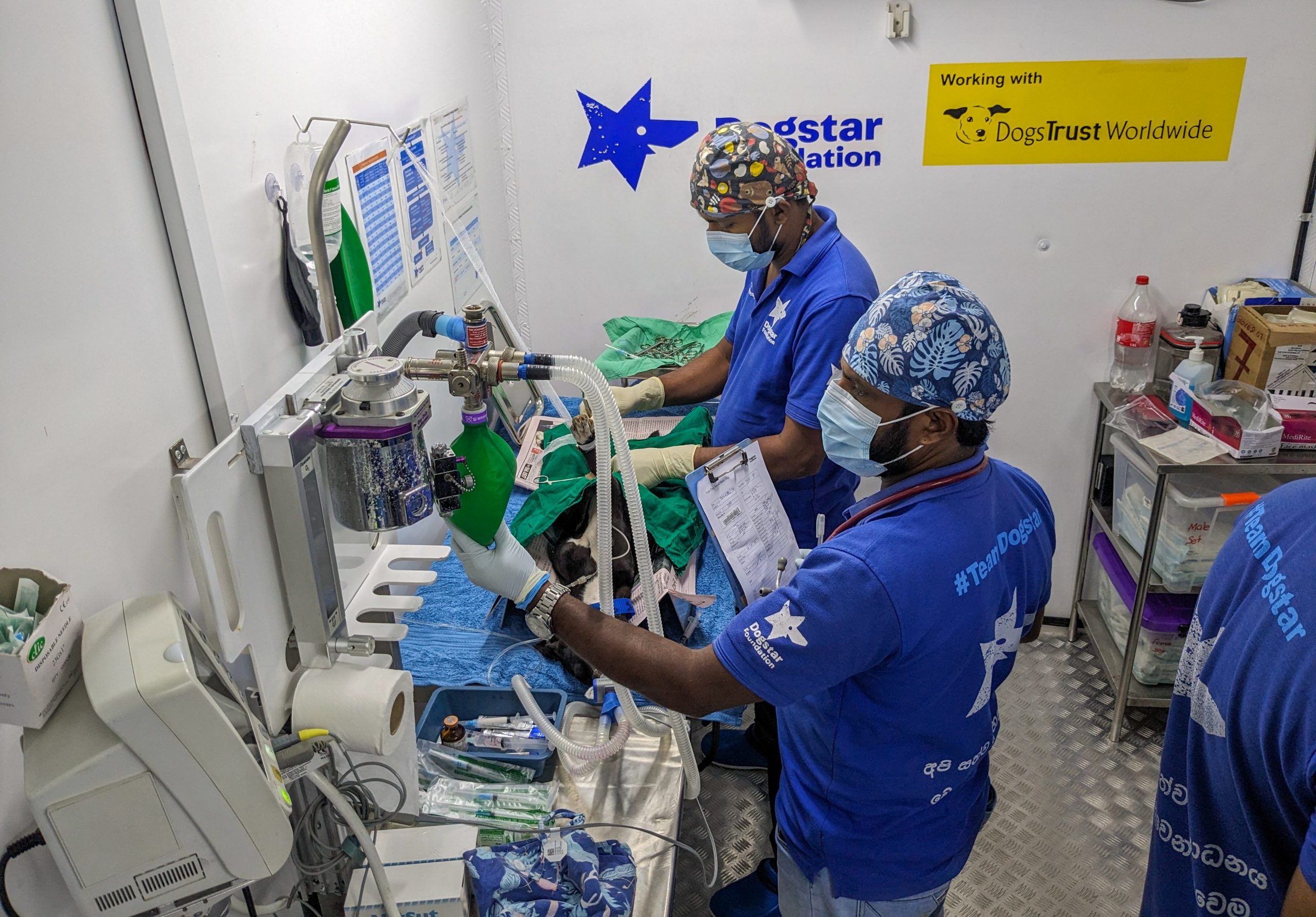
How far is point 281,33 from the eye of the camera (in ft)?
5.29

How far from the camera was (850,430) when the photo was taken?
1.45 metres

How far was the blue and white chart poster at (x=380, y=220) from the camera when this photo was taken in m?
1.98

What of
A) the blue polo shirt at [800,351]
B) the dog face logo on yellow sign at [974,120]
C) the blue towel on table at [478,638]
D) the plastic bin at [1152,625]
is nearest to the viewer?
the blue towel on table at [478,638]

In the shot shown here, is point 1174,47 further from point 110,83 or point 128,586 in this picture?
point 128,586

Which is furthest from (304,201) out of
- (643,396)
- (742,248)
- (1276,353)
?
(1276,353)

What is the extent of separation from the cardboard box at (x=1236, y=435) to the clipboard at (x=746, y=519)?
1.53 meters

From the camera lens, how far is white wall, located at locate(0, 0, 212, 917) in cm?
99

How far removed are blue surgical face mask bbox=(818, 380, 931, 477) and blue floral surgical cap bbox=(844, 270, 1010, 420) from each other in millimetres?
63

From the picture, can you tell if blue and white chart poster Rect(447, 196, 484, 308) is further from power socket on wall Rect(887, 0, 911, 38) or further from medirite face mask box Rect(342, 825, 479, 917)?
medirite face mask box Rect(342, 825, 479, 917)

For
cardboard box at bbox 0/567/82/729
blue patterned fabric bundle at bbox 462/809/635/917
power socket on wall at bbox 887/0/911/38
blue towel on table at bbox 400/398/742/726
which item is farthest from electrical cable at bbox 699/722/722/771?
power socket on wall at bbox 887/0/911/38

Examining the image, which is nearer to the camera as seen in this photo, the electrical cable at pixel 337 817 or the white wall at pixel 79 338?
the white wall at pixel 79 338

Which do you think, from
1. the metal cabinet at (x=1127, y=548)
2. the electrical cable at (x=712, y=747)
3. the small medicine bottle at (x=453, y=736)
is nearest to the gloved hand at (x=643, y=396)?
the electrical cable at (x=712, y=747)

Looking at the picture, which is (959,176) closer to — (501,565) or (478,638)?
(478,638)

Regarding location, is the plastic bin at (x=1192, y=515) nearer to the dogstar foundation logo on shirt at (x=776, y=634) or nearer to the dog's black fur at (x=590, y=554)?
the dog's black fur at (x=590, y=554)
